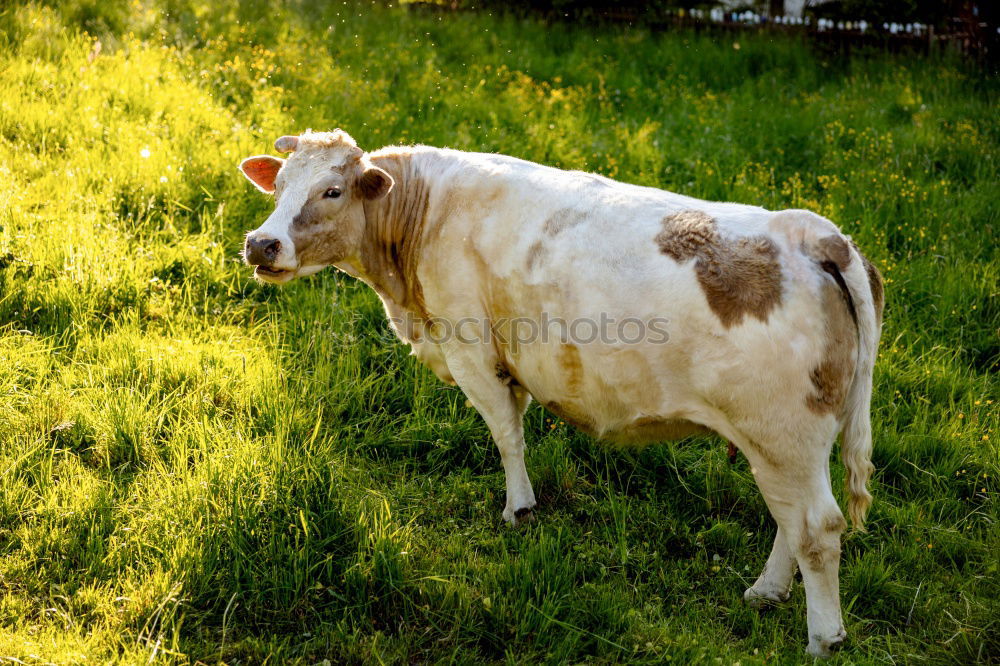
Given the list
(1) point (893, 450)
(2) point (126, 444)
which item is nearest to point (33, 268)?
(2) point (126, 444)

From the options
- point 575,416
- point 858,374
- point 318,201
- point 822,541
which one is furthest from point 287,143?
point 822,541

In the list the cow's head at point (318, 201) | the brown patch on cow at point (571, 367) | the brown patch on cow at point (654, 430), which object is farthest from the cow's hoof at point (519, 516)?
the cow's head at point (318, 201)

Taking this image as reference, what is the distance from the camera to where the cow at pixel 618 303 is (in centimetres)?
405

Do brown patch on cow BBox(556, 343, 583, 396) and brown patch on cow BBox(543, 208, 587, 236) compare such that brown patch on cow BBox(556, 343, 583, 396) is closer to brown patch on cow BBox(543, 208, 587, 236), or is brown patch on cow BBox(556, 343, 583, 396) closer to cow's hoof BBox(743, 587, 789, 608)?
brown patch on cow BBox(543, 208, 587, 236)

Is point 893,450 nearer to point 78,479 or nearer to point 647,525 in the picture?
point 647,525

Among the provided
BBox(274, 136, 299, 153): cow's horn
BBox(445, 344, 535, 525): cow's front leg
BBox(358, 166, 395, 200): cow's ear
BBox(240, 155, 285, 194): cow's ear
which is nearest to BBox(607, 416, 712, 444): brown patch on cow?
BBox(445, 344, 535, 525): cow's front leg

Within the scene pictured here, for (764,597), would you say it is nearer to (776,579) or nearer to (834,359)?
(776,579)

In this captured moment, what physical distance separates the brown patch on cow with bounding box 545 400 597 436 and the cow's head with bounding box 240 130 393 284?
4.73 ft

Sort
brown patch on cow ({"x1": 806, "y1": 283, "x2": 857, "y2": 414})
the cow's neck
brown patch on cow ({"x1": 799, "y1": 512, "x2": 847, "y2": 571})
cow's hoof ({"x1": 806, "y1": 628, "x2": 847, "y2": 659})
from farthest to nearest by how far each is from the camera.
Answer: the cow's neck
cow's hoof ({"x1": 806, "y1": 628, "x2": 847, "y2": 659})
brown patch on cow ({"x1": 799, "y1": 512, "x2": 847, "y2": 571})
brown patch on cow ({"x1": 806, "y1": 283, "x2": 857, "y2": 414})

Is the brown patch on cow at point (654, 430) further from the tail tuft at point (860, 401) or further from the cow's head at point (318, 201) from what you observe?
the cow's head at point (318, 201)

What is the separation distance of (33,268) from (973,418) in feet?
21.2

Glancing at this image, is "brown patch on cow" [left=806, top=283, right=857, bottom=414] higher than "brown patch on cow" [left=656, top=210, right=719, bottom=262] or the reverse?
the reverse

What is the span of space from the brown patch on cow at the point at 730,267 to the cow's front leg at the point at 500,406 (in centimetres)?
133

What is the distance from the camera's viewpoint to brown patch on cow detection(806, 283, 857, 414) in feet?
13.2
